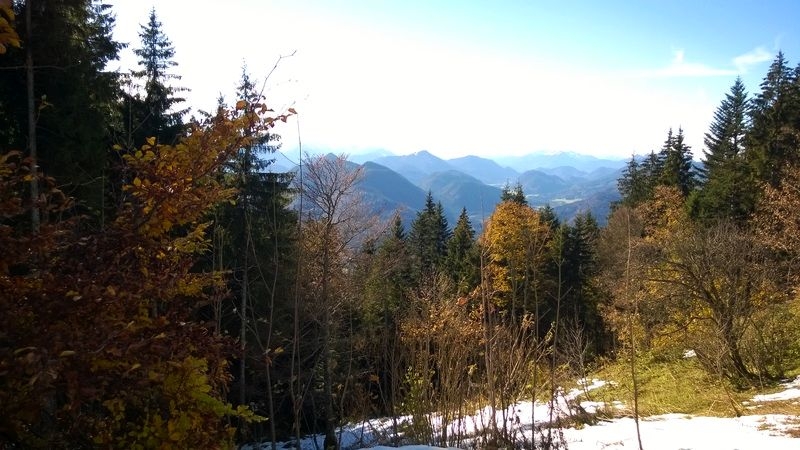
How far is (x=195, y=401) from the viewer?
2617mm

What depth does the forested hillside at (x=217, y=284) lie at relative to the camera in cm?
223

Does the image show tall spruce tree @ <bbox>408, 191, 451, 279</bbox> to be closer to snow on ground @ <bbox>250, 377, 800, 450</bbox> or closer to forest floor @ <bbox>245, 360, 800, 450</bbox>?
forest floor @ <bbox>245, 360, 800, 450</bbox>

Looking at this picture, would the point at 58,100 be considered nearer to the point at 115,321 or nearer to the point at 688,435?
the point at 115,321

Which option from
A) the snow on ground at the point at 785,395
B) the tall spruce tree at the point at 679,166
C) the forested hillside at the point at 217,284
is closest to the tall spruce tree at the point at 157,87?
the forested hillside at the point at 217,284

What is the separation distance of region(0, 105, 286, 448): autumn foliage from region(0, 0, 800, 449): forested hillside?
13mm

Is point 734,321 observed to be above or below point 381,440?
above

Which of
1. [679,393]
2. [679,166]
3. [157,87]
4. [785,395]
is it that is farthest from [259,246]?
[679,166]

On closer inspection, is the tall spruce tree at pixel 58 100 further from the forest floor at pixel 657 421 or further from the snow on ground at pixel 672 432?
the snow on ground at pixel 672 432

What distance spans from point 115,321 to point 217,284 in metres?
1.21

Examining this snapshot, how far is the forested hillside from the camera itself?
87.7 inches

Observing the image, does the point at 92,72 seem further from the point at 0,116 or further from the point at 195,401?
the point at 195,401

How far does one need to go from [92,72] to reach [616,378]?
15779 millimetres

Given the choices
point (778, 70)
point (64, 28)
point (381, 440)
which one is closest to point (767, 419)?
point (381, 440)

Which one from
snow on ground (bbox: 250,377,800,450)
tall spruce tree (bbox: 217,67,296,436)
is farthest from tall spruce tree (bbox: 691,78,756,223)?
tall spruce tree (bbox: 217,67,296,436)
